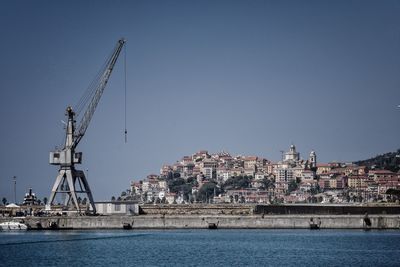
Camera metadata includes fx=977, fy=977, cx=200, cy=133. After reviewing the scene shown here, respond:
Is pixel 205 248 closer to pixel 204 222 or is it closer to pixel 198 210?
pixel 204 222

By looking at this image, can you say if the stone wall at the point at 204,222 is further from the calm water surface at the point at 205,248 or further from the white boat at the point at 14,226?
the calm water surface at the point at 205,248

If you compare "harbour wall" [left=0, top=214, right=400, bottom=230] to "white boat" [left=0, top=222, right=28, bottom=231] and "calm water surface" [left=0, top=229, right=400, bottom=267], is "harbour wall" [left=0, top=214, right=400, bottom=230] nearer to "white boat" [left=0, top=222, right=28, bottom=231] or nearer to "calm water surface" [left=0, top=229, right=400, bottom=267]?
"white boat" [left=0, top=222, right=28, bottom=231]

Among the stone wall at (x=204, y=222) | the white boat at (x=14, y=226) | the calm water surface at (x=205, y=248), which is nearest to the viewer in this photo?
the calm water surface at (x=205, y=248)

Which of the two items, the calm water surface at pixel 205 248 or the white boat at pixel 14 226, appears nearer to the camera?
the calm water surface at pixel 205 248

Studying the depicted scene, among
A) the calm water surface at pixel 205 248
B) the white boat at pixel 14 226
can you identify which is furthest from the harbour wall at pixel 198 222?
the calm water surface at pixel 205 248

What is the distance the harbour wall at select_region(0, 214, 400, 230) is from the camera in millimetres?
112375

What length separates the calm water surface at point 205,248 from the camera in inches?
2908

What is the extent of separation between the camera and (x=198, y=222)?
118062 millimetres

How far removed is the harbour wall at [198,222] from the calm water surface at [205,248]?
2.42 metres

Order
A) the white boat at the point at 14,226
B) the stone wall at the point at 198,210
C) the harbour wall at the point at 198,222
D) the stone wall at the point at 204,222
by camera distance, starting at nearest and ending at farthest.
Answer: the stone wall at the point at 204,222
the harbour wall at the point at 198,222
the white boat at the point at 14,226
the stone wall at the point at 198,210

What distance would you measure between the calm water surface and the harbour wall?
2422 mm

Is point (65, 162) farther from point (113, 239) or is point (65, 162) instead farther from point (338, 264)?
point (338, 264)

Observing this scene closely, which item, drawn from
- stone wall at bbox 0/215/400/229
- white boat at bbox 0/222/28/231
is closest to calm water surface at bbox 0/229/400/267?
stone wall at bbox 0/215/400/229

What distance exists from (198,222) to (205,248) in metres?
32.0
